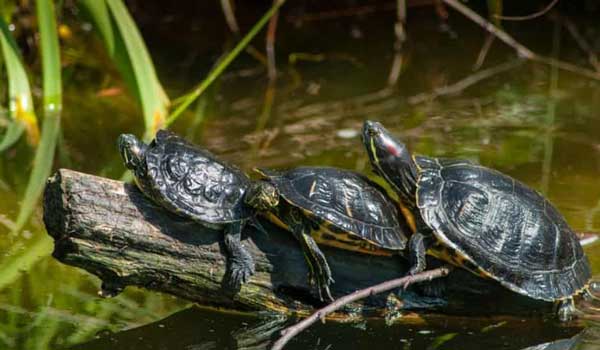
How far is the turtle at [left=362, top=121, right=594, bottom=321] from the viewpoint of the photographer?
10.6 ft

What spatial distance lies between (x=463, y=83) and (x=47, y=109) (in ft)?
8.97

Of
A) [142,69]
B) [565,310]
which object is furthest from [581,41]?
[565,310]

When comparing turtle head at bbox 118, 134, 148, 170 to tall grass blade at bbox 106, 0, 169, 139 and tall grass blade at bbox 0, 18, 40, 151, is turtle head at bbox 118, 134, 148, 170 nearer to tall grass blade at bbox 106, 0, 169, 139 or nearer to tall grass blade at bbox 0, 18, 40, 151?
tall grass blade at bbox 106, 0, 169, 139

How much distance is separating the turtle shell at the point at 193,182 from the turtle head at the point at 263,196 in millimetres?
63

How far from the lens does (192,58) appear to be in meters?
7.52

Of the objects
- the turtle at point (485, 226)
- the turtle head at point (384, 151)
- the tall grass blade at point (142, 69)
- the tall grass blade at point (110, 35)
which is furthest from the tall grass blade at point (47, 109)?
the turtle at point (485, 226)

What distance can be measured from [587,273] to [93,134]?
3.14m

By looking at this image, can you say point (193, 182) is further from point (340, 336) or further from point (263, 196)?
point (340, 336)

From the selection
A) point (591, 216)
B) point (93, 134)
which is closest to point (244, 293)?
point (591, 216)

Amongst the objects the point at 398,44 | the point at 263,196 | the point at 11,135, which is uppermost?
the point at 398,44

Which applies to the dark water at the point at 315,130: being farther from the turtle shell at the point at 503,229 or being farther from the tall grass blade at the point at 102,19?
the tall grass blade at the point at 102,19

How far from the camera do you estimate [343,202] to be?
3.21 metres

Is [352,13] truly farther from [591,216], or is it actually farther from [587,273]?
[587,273]

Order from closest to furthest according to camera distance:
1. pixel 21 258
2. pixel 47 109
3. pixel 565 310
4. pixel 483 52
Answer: pixel 565 310 → pixel 21 258 → pixel 47 109 → pixel 483 52
